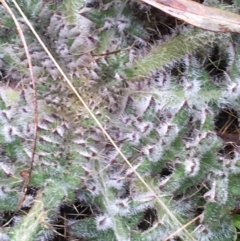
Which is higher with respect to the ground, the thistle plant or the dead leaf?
the dead leaf

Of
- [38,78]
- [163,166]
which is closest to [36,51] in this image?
[38,78]

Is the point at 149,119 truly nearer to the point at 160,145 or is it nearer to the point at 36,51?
the point at 160,145

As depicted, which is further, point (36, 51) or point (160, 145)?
point (36, 51)

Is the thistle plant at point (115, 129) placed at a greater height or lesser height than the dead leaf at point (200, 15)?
lesser

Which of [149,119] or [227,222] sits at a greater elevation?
[149,119]
